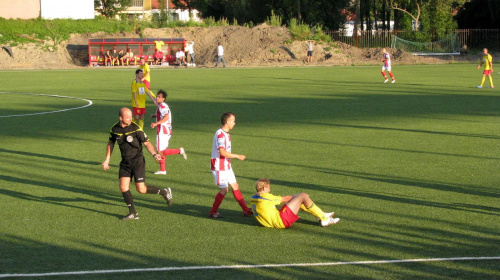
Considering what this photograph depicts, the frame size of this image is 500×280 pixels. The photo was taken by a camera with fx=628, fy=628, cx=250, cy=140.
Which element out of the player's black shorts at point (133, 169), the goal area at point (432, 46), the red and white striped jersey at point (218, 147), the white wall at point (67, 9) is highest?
the white wall at point (67, 9)

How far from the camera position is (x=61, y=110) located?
24.2 m

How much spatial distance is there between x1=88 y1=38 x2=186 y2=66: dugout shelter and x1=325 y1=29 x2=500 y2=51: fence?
799 inches

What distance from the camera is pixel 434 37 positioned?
67812mm

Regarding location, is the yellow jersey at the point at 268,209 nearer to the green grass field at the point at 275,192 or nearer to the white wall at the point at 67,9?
the green grass field at the point at 275,192

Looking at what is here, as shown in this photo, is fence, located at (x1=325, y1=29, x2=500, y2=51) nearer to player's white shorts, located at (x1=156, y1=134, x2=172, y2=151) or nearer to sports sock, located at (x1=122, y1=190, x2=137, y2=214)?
player's white shorts, located at (x1=156, y1=134, x2=172, y2=151)

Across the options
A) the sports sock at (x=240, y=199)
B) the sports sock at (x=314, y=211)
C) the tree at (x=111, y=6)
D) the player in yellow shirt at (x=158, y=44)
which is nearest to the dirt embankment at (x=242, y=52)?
the player in yellow shirt at (x=158, y=44)

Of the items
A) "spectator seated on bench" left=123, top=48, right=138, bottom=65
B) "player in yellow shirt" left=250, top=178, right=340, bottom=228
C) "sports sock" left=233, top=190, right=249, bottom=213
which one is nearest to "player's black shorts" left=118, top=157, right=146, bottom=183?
"sports sock" left=233, top=190, right=249, bottom=213

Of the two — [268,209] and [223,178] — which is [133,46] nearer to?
[223,178]

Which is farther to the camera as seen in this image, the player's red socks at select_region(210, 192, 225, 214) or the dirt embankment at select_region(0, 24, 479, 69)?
the dirt embankment at select_region(0, 24, 479, 69)

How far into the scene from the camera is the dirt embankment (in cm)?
6125

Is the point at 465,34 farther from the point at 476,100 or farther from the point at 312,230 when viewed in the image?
the point at 312,230

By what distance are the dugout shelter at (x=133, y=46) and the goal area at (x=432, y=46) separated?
23323mm

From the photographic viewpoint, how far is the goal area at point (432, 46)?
216ft

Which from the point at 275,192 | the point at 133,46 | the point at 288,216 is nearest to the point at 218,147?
the point at 288,216
